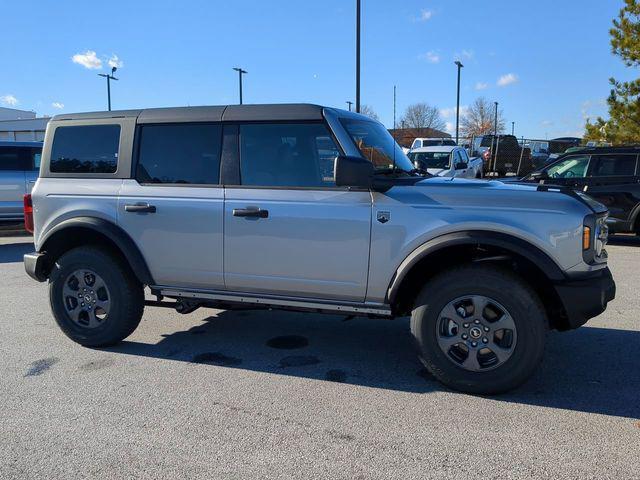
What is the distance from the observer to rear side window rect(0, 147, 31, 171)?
11641 millimetres

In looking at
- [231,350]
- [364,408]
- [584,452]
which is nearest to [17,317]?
[231,350]

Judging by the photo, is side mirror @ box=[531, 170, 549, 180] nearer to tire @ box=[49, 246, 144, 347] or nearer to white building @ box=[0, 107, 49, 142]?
tire @ box=[49, 246, 144, 347]

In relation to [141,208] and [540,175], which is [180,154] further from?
[540,175]

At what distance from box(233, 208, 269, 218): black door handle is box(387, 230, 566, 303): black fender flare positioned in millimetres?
1122

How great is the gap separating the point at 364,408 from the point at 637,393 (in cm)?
194

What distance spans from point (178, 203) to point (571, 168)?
905cm

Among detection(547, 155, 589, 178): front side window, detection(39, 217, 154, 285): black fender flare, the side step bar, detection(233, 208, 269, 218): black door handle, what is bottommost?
the side step bar

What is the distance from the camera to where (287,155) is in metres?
4.30

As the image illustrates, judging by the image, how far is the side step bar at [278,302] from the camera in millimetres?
4047

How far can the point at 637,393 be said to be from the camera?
12.6ft

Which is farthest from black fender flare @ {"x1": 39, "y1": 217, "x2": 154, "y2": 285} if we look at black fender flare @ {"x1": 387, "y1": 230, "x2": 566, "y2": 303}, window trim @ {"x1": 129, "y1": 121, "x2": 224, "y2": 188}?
black fender flare @ {"x1": 387, "y1": 230, "x2": 566, "y2": 303}

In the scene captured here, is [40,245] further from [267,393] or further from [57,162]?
[267,393]

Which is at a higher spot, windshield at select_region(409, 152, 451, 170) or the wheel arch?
windshield at select_region(409, 152, 451, 170)

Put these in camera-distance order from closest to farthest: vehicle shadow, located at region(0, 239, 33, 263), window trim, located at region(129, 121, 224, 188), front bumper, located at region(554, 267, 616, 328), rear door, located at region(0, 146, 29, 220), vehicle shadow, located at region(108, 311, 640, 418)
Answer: front bumper, located at region(554, 267, 616, 328), vehicle shadow, located at region(108, 311, 640, 418), window trim, located at region(129, 121, 224, 188), vehicle shadow, located at region(0, 239, 33, 263), rear door, located at region(0, 146, 29, 220)
